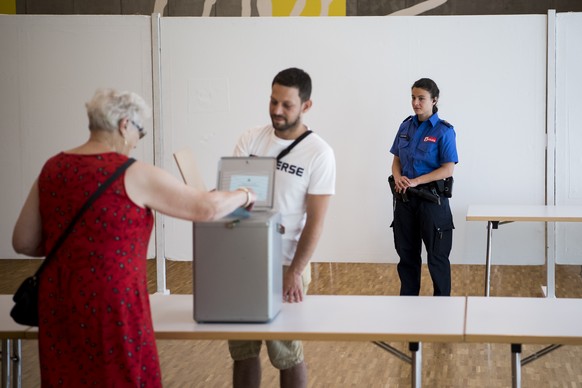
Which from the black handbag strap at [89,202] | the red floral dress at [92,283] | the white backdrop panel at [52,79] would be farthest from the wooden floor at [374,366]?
the white backdrop panel at [52,79]

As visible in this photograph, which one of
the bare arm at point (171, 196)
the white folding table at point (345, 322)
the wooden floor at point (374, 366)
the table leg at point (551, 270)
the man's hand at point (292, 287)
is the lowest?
the wooden floor at point (374, 366)

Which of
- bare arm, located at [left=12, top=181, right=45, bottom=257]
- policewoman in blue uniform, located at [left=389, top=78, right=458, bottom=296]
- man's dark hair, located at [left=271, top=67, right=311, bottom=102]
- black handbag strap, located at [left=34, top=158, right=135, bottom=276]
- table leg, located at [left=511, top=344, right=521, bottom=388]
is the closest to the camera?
black handbag strap, located at [left=34, top=158, right=135, bottom=276]

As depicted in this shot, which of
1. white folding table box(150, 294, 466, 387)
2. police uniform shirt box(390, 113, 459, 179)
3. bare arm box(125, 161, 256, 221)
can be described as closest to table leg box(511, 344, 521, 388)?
white folding table box(150, 294, 466, 387)

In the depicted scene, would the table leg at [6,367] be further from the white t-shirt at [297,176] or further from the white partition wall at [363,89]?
the white partition wall at [363,89]

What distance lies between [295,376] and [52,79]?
13.8ft

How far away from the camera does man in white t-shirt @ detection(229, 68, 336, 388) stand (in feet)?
9.10

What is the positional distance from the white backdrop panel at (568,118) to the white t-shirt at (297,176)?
3.56 m

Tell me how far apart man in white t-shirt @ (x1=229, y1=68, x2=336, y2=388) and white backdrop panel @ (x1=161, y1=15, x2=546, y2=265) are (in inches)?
129

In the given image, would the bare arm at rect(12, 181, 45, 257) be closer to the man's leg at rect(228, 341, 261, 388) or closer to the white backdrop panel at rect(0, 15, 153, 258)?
the man's leg at rect(228, 341, 261, 388)

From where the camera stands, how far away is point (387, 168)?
6090 mm

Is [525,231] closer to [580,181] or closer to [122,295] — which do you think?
[580,181]

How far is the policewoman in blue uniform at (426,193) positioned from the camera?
4965 mm

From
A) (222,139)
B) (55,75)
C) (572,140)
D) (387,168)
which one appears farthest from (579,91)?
(55,75)

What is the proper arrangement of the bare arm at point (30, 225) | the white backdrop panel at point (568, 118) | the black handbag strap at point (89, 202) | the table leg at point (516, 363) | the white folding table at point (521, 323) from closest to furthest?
the black handbag strap at point (89, 202), the bare arm at point (30, 225), the white folding table at point (521, 323), the table leg at point (516, 363), the white backdrop panel at point (568, 118)
